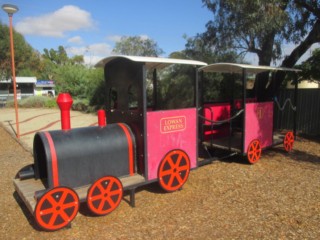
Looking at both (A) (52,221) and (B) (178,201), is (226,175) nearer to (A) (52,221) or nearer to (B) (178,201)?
(B) (178,201)

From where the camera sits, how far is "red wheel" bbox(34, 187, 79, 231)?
137 inches

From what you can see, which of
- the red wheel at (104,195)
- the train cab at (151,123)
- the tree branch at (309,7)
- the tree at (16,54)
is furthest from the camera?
the tree at (16,54)

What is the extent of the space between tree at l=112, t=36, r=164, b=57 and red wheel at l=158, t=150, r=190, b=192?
66.8 ft

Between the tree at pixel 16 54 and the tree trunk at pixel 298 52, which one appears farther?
the tree at pixel 16 54

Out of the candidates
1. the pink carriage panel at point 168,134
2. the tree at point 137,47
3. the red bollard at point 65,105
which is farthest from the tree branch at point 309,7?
the tree at point 137,47

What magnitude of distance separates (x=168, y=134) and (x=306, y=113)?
763 cm

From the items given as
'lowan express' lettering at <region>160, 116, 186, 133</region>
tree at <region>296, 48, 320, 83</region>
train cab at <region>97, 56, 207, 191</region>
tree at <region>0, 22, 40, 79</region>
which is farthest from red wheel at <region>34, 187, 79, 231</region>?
tree at <region>0, 22, 40, 79</region>

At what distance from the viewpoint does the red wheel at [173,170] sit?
463 centimetres

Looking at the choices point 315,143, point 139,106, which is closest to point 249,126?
point 139,106

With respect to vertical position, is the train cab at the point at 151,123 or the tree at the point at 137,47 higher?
the tree at the point at 137,47

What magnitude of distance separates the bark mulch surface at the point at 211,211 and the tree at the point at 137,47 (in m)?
20.1

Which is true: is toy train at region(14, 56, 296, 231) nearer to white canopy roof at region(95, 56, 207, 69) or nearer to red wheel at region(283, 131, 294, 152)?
white canopy roof at region(95, 56, 207, 69)

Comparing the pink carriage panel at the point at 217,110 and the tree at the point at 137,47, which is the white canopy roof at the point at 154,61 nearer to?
the pink carriage panel at the point at 217,110

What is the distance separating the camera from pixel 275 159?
22.7 ft
